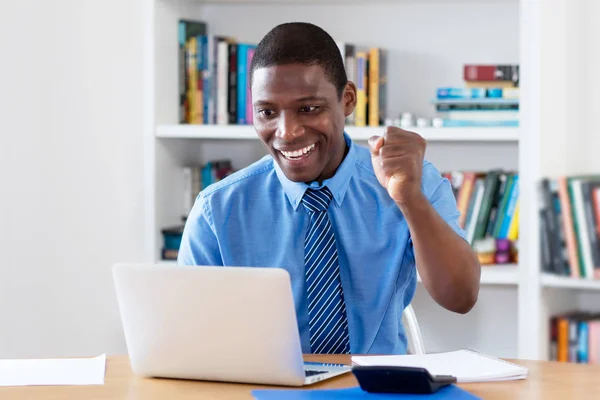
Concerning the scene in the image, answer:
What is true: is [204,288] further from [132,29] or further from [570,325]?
[132,29]

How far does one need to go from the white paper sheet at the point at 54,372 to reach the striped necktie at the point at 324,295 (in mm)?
404

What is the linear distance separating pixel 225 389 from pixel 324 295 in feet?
1.43

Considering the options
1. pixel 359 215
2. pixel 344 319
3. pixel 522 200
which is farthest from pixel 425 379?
pixel 522 200

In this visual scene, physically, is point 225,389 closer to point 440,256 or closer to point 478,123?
point 440,256

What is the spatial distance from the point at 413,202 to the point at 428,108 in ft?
4.64

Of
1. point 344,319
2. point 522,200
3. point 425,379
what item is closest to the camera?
point 425,379

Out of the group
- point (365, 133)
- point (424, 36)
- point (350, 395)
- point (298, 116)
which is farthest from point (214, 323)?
point (424, 36)

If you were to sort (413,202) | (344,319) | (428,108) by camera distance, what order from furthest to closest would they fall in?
(428,108) < (344,319) < (413,202)

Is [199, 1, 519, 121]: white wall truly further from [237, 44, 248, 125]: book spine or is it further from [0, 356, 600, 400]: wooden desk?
[0, 356, 600, 400]: wooden desk

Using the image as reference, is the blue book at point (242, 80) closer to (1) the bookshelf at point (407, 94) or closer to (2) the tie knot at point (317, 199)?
(1) the bookshelf at point (407, 94)

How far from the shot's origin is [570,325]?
2.61 metres

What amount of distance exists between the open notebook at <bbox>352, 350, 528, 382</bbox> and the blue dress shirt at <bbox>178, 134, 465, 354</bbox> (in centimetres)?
28

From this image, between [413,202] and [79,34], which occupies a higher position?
[79,34]

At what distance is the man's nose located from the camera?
1.71m
